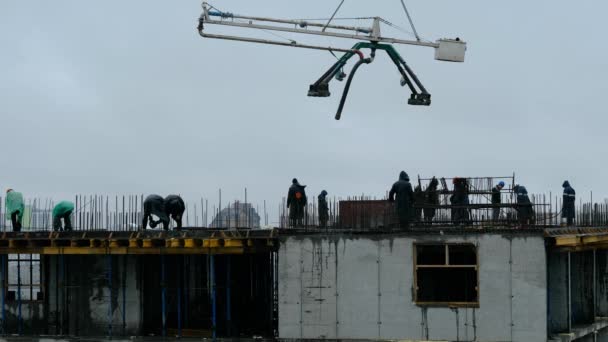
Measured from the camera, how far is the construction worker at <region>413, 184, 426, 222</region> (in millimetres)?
32812

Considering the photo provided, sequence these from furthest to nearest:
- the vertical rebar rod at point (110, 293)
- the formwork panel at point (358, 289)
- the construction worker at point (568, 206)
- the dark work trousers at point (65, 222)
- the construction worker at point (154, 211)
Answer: the construction worker at point (568, 206)
the dark work trousers at point (65, 222)
the construction worker at point (154, 211)
the vertical rebar rod at point (110, 293)
the formwork panel at point (358, 289)

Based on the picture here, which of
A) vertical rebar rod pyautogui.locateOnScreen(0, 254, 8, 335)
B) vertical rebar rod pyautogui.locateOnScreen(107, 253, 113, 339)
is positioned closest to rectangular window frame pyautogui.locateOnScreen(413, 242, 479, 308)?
vertical rebar rod pyautogui.locateOnScreen(107, 253, 113, 339)

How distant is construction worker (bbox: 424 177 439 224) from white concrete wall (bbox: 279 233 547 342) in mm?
1542

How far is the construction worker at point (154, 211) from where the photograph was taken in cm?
3594

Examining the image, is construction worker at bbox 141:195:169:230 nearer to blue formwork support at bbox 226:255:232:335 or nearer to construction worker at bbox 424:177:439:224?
blue formwork support at bbox 226:255:232:335

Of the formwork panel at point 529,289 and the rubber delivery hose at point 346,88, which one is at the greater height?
the rubber delivery hose at point 346,88

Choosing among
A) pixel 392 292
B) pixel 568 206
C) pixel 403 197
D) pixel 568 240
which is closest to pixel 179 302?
pixel 392 292

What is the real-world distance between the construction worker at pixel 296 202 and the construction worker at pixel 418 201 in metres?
3.66

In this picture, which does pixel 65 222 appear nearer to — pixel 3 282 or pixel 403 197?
pixel 3 282

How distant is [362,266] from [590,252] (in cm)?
1255

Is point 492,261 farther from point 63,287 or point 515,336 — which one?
point 63,287

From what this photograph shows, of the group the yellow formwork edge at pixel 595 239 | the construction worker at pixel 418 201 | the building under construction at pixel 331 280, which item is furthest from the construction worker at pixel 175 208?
the yellow formwork edge at pixel 595 239

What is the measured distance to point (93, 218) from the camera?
124ft

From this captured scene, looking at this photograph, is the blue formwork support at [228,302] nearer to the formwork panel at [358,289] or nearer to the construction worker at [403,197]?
the formwork panel at [358,289]
